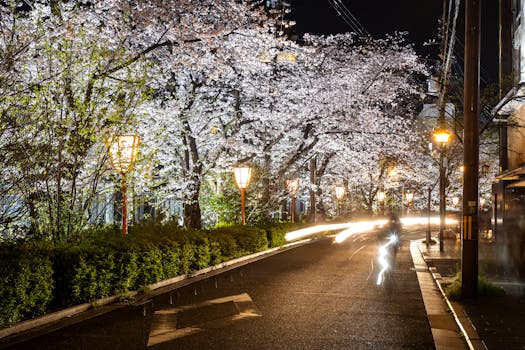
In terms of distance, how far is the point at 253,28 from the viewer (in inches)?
850

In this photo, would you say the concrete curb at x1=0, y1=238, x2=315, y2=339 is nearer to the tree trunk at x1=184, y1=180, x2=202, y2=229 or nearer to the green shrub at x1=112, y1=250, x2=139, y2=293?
the green shrub at x1=112, y1=250, x2=139, y2=293

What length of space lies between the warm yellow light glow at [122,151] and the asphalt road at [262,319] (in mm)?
3402

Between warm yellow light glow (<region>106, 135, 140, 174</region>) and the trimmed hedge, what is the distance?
1753 millimetres

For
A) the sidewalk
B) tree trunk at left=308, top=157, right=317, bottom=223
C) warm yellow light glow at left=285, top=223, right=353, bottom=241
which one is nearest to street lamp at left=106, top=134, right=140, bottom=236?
the sidewalk

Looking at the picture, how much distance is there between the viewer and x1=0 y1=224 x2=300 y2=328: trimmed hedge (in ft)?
29.1

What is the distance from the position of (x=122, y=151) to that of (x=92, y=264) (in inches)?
145

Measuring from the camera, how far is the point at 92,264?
11164mm

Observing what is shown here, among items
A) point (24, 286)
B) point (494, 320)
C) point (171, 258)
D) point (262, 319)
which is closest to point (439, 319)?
point (494, 320)

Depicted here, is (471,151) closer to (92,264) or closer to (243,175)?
(92,264)

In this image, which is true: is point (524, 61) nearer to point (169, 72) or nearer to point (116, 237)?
point (169, 72)

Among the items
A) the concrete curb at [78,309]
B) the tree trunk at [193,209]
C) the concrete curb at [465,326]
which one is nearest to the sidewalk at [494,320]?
the concrete curb at [465,326]

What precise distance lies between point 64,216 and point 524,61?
2042cm

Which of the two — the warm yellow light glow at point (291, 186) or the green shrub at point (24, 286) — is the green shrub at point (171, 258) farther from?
the warm yellow light glow at point (291, 186)

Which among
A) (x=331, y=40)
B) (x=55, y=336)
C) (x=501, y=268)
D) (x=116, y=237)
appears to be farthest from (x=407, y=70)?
(x=55, y=336)
